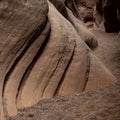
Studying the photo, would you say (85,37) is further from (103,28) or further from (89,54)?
(103,28)

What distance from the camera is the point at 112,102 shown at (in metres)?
2.11

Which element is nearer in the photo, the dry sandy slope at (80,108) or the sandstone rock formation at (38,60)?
the dry sandy slope at (80,108)

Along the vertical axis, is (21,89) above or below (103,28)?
above

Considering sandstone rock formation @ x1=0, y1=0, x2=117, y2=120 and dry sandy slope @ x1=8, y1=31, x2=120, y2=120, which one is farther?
sandstone rock formation @ x1=0, y1=0, x2=117, y2=120

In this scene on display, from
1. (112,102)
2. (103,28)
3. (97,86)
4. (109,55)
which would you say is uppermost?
(112,102)

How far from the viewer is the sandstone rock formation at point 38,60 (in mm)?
2355

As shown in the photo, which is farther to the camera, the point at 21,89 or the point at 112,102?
the point at 21,89

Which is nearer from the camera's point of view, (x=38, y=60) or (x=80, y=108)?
(x=80, y=108)

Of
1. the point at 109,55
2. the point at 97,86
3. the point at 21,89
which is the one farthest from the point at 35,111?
the point at 109,55

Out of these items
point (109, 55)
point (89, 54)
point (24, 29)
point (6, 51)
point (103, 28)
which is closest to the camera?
point (6, 51)

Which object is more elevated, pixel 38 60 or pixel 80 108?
pixel 38 60

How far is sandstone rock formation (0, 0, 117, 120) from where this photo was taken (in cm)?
236

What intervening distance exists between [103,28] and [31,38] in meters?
4.82

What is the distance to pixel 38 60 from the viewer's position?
259 cm
